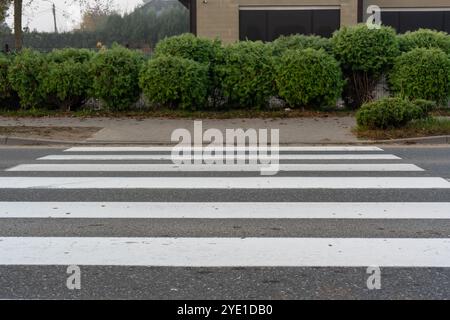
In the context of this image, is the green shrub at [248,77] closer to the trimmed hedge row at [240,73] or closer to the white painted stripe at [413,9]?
the trimmed hedge row at [240,73]

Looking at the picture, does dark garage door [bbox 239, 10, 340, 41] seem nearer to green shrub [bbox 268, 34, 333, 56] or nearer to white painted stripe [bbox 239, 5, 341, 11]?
white painted stripe [bbox 239, 5, 341, 11]

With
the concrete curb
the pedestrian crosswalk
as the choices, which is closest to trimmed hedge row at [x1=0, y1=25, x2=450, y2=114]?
the concrete curb

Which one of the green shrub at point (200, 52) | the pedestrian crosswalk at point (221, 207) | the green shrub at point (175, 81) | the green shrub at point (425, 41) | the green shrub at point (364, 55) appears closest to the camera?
the pedestrian crosswalk at point (221, 207)

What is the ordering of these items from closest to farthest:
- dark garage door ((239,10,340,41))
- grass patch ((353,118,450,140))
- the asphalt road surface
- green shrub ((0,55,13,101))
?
the asphalt road surface, grass patch ((353,118,450,140)), green shrub ((0,55,13,101)), dark garage door ((239,10,340,41))

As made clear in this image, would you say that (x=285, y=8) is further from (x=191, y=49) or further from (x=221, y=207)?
(x=221, y=207)

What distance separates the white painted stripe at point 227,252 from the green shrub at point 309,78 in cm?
1081

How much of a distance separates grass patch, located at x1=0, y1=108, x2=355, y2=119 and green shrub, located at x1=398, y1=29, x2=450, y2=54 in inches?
100

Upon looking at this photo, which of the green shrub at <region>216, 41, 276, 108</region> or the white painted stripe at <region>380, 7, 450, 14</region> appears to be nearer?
the green shrub at <region>216, 41, 276, 108</region>

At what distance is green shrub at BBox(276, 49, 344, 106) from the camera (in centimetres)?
1670

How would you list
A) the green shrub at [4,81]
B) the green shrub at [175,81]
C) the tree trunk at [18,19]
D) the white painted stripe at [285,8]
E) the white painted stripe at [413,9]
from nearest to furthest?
the green shrub at [175,81] → the green shrub at [4,81] → the tree trunk at [18,19] → the white painted stripe at [285,8] → the white painted stripe at [413,9]

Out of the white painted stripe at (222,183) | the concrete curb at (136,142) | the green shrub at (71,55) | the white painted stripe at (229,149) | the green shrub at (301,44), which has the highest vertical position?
the green shrub at (301,44)

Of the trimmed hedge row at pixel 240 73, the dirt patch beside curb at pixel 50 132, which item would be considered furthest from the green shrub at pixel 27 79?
the dirt patch beside curb at pixel 50 132

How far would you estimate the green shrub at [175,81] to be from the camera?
1666 centimetres

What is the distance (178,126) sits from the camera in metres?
15.4
